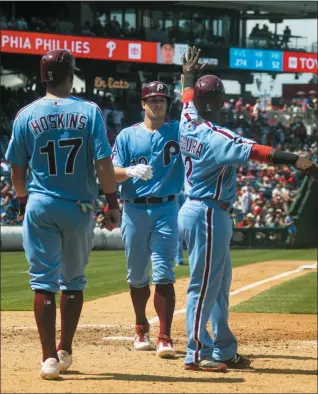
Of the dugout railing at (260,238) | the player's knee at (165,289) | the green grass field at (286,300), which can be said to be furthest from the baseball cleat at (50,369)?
the dugout railing at (260,238)

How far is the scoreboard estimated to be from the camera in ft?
142

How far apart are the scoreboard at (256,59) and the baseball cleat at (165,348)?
36.4m

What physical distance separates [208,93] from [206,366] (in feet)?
6.31

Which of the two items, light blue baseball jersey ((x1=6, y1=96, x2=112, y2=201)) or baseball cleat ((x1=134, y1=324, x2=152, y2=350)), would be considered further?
baseball cleat ((x1=134, y1=324, x2=152, y2=350))

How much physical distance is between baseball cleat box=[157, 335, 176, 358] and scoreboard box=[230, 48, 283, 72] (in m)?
36.4

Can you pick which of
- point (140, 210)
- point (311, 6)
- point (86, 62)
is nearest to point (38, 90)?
point (86, 62)

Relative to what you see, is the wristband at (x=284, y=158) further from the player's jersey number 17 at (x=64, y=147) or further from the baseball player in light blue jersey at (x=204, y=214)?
the player's jersey number 17 at (x=64, y=147)

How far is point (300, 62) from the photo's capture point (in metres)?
45.2

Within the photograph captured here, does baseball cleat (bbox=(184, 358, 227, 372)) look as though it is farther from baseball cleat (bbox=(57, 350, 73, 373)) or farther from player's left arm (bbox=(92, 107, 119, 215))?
player's left arm (bbox=(92, 107, 119, 215))

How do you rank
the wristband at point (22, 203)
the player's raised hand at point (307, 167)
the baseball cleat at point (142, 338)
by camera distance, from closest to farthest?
the player's raised hand at point (307, 167)
the wristband at point (22, 203)
the baseball cleat at point (142, 338)

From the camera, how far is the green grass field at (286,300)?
1180 cm

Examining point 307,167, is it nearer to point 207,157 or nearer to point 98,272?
point 207,157

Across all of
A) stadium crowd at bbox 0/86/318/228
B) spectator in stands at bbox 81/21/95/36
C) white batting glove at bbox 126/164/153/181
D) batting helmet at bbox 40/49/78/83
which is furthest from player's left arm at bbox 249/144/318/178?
spectator in stands at bbox 81/21/95/36

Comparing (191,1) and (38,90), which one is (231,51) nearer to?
(191,1)
